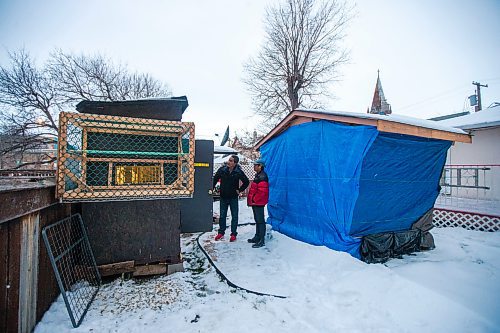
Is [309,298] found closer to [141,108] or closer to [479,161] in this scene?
[141,108]

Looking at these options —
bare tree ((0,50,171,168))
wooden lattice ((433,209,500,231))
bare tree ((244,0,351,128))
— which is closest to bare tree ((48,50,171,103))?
bare tree ((0,50,171,168))

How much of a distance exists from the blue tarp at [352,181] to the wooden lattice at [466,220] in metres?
2.20

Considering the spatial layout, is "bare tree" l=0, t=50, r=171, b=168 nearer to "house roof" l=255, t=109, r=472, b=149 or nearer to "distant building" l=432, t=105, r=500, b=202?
"house roof" l=255, t=109, r=472, b=149

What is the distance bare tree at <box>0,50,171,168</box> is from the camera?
12.9 meters

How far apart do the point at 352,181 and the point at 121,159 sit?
3402mm

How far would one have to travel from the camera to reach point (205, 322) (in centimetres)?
232

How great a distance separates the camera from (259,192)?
15.4 ft

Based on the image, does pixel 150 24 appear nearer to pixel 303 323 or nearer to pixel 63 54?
pixel 63 54

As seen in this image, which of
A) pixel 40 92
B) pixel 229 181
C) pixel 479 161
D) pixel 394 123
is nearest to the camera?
pixel 394 123

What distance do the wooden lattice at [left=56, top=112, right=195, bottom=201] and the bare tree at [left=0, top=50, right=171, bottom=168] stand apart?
43.5 ft

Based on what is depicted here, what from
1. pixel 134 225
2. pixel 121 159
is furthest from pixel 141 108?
pixel 134 225

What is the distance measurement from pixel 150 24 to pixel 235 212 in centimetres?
1328

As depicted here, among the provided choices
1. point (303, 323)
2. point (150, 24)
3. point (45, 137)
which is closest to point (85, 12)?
point (150, 24)

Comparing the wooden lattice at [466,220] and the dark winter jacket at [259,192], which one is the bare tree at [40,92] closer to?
the dark winter jacket at [259,192]
